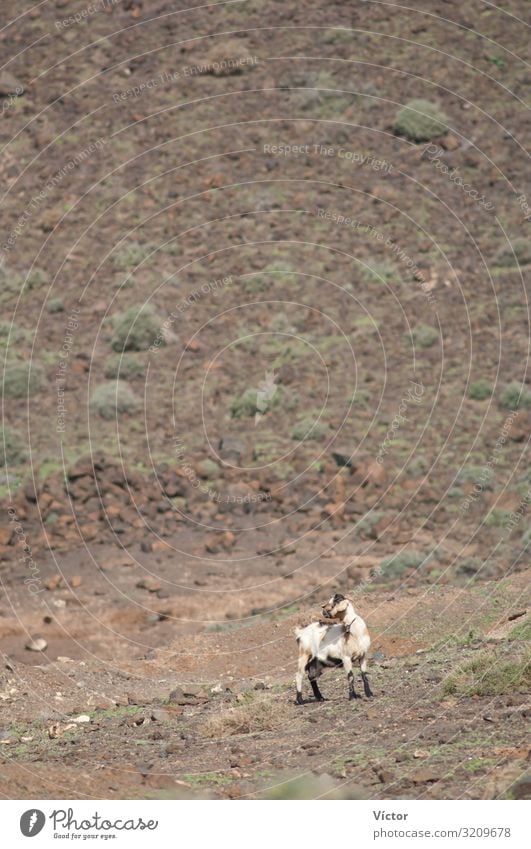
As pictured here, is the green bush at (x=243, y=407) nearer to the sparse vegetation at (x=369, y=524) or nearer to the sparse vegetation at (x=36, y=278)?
the sparse vegetation at (x=369, y=524)

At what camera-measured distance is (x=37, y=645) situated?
29531mm

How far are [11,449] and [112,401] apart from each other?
310cm

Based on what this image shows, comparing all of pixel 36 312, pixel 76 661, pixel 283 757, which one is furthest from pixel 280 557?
pixel 283 757

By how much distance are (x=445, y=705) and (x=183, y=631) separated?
38.8 feet

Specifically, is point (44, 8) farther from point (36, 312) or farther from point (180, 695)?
point (180, 695)

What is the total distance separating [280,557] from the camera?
33750mm

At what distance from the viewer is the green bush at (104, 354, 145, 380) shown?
40.1m

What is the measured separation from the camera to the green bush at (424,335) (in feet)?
130

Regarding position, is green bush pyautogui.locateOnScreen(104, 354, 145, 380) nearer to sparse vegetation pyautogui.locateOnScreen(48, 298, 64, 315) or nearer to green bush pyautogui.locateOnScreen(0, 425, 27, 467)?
sparse vegetation pyautogui.locateOnScreen(48, 298, 64, 315)

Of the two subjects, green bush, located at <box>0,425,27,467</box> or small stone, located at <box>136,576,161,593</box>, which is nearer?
small stone, located at <box>136,576,161,593</box>

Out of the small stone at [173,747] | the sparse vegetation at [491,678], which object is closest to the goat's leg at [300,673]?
the small stone at [173,747]

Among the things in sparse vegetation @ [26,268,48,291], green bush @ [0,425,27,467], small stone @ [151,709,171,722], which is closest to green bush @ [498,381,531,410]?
green bush @ [0,425,27,467]

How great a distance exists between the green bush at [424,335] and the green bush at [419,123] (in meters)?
8.35

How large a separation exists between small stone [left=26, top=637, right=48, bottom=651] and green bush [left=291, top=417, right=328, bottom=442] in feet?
34.7
